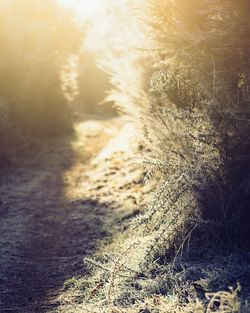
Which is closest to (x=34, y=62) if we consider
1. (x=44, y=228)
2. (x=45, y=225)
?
(x=45, y=225)

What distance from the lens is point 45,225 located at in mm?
7910

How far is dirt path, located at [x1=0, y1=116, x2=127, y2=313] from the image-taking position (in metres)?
5.73

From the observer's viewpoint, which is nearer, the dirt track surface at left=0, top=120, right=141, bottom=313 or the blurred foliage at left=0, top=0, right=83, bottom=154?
the dirt track surface at left=0, top=120, right=141, bottom=313

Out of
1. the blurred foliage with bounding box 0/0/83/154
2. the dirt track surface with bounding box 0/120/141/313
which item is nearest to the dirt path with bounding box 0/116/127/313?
the dirt track surface with bounding box 0/120/141/313

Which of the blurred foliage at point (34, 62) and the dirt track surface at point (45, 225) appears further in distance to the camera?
the blurred foliage at point (34, 62)

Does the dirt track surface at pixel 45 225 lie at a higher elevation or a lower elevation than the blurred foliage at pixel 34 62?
lower

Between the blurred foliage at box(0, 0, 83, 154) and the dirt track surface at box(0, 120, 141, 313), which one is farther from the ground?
the blurred foliage at box(0, 0, 83, 154)

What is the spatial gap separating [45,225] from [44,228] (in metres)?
0.15

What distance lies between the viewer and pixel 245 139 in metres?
5.72

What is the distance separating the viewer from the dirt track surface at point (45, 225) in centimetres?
575

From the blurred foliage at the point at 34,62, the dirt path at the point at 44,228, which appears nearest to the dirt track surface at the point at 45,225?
the dirt path at the point at 44,228

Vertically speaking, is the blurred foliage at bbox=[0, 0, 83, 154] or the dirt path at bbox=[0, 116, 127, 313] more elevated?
the blurred foliage at bbox=[0, 0, 83, 154]

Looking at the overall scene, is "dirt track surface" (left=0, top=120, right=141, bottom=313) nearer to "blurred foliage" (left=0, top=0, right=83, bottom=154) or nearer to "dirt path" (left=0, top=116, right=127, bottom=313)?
"dirt path" (left=0, top=116, right=127, bottom=313)

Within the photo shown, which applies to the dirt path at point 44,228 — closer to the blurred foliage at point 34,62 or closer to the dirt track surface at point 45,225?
the dirt track surface at point 45,225
